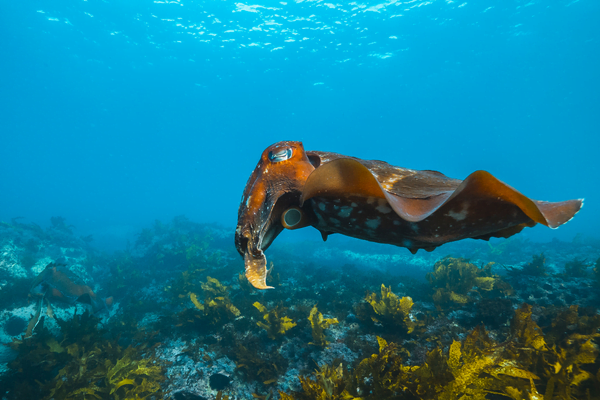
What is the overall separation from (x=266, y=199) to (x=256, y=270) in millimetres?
434

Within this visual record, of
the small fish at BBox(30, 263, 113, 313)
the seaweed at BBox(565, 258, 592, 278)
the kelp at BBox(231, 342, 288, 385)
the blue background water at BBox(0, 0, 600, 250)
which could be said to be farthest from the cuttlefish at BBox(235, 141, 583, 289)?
the blue background water at BBox(0, 0, 600, 250)

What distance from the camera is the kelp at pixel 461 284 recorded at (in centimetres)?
586

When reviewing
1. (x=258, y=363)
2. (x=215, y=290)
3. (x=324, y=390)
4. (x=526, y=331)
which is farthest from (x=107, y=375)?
(x=526, y=331)

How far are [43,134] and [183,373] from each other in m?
150

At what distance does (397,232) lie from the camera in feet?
4.52

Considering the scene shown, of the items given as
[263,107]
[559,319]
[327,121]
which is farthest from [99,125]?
[559,319]

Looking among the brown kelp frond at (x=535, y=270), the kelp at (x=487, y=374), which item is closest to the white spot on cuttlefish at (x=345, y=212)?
the kelp at (x=487, y=374)

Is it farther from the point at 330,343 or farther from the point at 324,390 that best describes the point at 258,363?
the point at 324,390

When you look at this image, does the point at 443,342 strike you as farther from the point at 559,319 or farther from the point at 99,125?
the point at 99,125

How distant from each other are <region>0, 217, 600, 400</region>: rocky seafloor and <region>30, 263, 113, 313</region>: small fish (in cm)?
27

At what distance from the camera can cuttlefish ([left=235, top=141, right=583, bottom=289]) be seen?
1052 millimetres

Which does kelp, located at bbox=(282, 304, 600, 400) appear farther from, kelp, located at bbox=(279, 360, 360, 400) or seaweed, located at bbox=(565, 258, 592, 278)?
seaweed, located at bbox=(565, 258, 592, 278)

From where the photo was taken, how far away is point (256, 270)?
1.44 meters

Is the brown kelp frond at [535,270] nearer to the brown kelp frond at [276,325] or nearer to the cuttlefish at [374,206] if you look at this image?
the brown kelp frond at [276,325]
